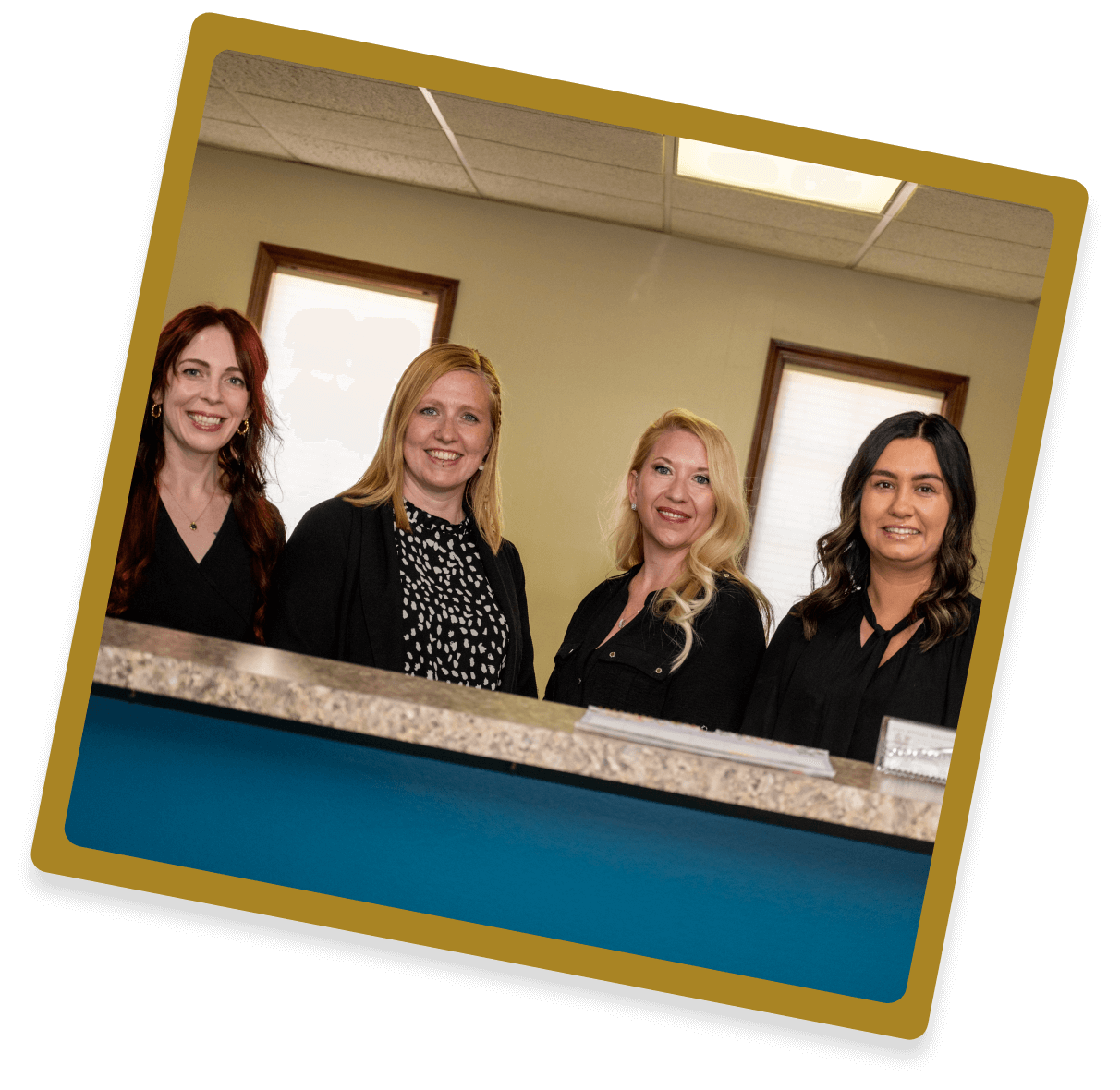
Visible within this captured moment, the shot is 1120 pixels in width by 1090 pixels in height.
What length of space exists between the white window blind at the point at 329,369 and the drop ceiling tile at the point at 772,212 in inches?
28.3

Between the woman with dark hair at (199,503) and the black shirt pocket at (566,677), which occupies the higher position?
the woman with dark hair at (199,503)

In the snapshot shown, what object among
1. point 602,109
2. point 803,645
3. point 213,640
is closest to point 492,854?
point 213,640

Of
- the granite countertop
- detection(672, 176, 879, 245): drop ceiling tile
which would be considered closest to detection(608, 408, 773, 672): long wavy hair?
detection(672, 176, 879, 245): drop ceiling tile

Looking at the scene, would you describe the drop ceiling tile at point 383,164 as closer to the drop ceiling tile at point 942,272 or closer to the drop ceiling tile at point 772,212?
the drop ceiling tile at point 772,212

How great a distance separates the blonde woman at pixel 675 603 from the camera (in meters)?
2.17

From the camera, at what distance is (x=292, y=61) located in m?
1.79

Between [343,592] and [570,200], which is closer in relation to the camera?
[343,592]

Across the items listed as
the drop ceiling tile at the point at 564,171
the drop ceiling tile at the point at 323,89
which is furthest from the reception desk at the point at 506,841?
the drop ceiling tile at the point at 564,171

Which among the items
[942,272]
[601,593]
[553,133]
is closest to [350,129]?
[553,133]

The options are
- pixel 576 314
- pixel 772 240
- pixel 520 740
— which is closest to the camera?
pixel 520 740

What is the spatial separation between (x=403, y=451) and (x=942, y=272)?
151 centimetres

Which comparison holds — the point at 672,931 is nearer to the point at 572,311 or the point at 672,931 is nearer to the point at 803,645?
the point at 803,645

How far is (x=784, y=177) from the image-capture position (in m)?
2.15

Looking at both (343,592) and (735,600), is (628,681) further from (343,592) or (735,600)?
(343,592)
